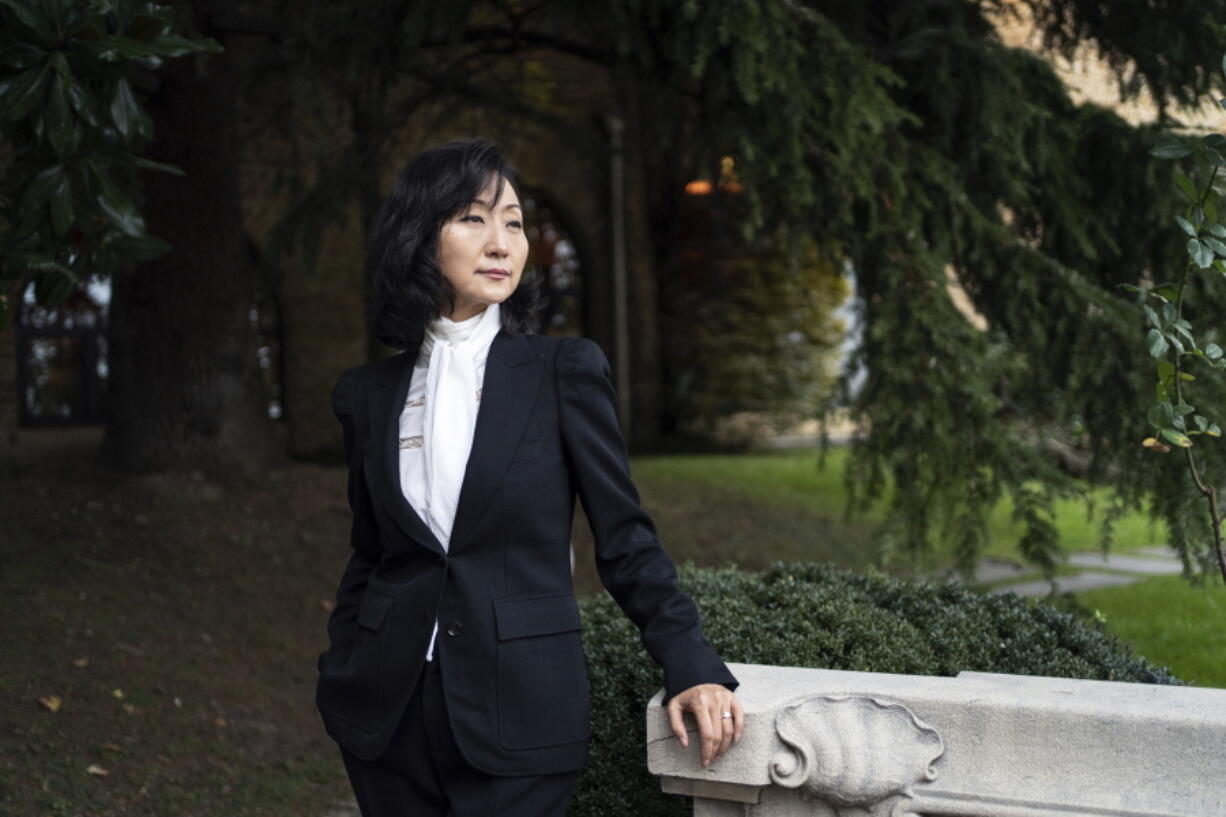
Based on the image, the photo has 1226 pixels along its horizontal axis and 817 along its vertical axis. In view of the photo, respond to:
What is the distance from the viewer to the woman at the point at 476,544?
2.21 m

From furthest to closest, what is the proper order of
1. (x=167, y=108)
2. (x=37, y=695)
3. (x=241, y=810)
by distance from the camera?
(x=167, y=108), (x=37, y=695), (x=241, y=810)

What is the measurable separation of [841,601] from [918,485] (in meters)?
1.76

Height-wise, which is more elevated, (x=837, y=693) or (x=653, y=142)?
(x=653, y=142)

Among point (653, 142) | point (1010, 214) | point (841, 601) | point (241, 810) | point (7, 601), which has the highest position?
point (653, 142)

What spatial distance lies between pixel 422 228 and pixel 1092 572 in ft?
23.2

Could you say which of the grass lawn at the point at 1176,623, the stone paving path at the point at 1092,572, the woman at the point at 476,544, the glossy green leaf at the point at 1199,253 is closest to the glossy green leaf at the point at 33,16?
the woman at the point at 476,544

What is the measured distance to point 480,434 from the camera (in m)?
2.28

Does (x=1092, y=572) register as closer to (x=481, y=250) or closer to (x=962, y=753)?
(x=962, y=753)

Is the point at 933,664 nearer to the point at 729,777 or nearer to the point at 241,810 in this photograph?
the point at 729,777

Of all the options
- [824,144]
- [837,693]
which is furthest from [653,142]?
[837,693]

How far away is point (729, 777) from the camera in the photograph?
233 cm

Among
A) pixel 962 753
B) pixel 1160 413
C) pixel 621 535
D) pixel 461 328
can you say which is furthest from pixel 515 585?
pixel 1160 413

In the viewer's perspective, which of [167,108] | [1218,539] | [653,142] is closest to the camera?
[1218,539]

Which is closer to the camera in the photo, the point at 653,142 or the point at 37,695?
the point at 37,695
